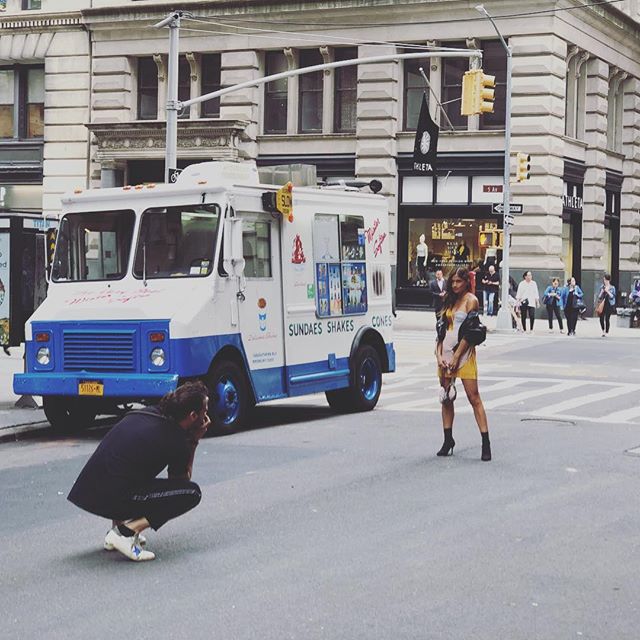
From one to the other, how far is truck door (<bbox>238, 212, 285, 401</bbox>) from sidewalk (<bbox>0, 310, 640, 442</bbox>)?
8.49 feet

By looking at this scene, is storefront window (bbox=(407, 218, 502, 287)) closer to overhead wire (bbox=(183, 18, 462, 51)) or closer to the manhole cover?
overhead wire (bbox=(183, 18, 462, 51))

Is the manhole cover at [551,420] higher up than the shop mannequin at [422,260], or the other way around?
the shop mannequin at [422,260]

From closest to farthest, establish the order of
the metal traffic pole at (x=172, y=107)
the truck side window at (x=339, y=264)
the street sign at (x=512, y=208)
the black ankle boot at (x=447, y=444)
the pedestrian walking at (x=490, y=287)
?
the black ankle boot at (x=447, y=444)
the truck side window at (x=339, y=264)
the metal traffic pole at (x=172, y=107)
the street sign at (x=512, y=208)
the pedestrian walking at (x=490, y=287)

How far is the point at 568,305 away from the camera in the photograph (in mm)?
33188

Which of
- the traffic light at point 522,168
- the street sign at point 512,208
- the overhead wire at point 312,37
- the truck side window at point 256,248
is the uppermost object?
the overhead wire at point 312,37

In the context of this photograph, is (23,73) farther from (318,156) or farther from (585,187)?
(585,187)

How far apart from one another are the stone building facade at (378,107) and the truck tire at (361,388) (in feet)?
67.2

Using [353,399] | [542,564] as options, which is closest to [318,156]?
[353,399]

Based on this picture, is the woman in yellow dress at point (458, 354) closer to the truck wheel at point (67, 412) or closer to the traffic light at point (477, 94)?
the truck wheel at point (67, 412)

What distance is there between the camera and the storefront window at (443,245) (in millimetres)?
40469

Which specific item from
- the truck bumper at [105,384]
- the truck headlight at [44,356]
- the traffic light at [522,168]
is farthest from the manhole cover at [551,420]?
the traffic light at [522,168]

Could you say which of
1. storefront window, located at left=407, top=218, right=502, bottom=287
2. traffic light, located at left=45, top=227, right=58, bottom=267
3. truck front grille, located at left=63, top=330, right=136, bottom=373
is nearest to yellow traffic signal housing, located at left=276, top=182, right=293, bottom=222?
truck front grille, located at left=63, top=330, right=136, bottom=373

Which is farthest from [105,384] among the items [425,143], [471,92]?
[425,143]

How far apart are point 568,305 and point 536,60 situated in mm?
9327
